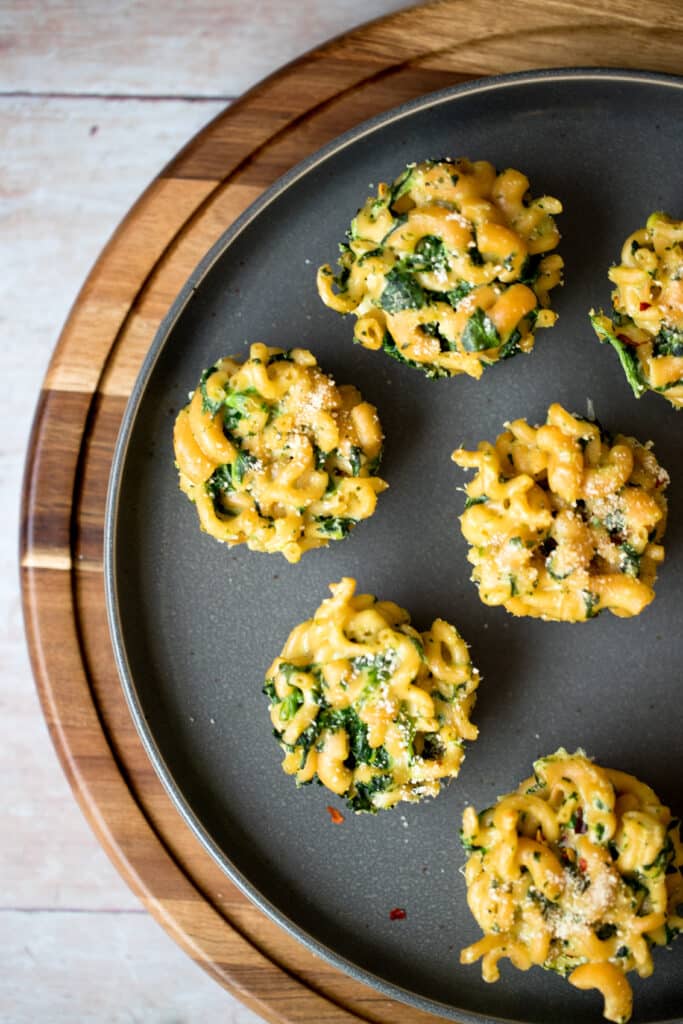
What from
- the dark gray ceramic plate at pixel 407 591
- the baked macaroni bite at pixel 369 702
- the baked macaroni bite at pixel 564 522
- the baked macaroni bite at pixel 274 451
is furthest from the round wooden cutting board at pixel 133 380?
the baked macaroni bite at pixel 564 522

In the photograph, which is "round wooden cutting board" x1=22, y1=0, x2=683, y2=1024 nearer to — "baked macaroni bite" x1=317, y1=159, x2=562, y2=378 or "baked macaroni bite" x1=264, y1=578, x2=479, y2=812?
"baked macaroni bite" x1=317, y1=159, x2=562, y2=378

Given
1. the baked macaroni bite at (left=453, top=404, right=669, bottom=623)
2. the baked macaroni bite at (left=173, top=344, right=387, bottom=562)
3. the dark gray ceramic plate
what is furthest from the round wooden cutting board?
the baked macaroni bite at (left=453, top=404, right=669, bottom=623)

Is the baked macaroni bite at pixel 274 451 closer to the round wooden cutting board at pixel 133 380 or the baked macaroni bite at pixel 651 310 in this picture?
the round wooden cutting board at pixel 133 380

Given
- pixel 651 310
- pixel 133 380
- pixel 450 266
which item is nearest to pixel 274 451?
pixel 133 380

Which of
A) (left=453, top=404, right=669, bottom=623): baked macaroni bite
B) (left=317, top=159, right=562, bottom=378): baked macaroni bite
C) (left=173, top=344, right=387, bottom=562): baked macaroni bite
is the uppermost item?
(left=317, top=159, right=562, bottom=378): baked macaroni bite

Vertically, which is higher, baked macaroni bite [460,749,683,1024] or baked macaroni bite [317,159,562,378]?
baked macaroni bite [317,159,562,378]

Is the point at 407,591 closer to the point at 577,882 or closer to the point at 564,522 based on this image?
the point at 564,522

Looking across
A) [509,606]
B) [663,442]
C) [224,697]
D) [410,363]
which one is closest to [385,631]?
[509,606]
